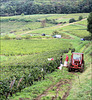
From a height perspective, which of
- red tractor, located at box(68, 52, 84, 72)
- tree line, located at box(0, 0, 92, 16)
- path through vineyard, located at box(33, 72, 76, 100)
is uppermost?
tree line, located at box(0, 0, 92, 16)

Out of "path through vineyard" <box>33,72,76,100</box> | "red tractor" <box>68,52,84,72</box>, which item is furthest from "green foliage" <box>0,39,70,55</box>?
"path through vineyard" <box>33,72,76,100</box>

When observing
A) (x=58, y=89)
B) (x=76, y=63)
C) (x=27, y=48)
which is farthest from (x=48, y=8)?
(x=58, y=89)

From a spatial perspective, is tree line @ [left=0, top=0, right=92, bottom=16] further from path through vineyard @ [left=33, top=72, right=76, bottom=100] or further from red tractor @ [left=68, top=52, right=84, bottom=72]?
path through vineyard @ [left=33, top=72, right=76, bottom=100]

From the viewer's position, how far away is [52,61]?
23.8m

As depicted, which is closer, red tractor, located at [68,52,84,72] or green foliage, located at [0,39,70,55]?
red tractor, located at [68,52,84,72]

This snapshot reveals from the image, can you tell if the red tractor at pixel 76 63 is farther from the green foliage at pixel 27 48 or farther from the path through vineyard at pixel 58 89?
the green foliage at pixel 27 48

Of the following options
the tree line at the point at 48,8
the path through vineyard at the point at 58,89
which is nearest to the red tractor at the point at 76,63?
the path through vineyard at the point at 58,89

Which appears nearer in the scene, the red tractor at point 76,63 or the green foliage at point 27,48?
the red tractor at point 76,63

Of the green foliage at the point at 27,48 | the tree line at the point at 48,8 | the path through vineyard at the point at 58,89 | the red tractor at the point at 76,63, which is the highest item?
the tree line at the point at 48,8

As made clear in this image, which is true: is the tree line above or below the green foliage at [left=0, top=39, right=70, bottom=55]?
above

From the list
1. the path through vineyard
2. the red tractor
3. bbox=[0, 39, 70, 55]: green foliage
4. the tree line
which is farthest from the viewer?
the tree line

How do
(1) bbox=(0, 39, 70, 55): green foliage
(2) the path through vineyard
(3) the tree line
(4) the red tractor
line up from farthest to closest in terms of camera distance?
(3) the tree line < (1) bbox=(0, 39, 70, 55): green foliage < (4) the red tractor < (2) the path through vineyard

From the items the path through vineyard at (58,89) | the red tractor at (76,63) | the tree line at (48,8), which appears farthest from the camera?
the tree line at (48,8)

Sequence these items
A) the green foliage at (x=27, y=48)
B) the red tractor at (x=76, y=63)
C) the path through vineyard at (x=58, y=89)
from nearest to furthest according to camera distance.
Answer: the path through vineyard at (x=58, y=89) → the red tractor at (x=76, y=63) → the green foliage at (x=27, y=48)
